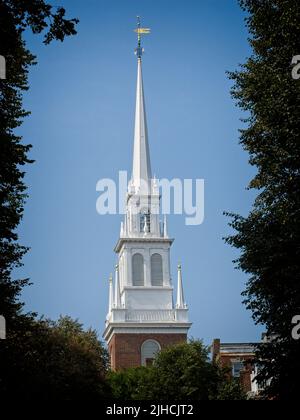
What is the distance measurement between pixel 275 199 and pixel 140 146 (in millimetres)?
69624

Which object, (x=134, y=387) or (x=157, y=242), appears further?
(x=157, y=242)

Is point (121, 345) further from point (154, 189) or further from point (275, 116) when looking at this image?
point (275, 116)

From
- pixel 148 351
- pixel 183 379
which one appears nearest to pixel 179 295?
pixel 148 351

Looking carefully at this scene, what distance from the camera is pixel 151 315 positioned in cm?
9006

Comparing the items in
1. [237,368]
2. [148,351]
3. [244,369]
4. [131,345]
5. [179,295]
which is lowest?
[244,369]

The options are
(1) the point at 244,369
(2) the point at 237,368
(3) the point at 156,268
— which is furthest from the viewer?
(3) the point at 156,268

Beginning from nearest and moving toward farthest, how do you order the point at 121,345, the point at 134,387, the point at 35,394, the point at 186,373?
1. the point at 35,394
2. the point at 186,373
3. the point at 134,387
4. the point at 121,345

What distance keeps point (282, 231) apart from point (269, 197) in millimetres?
2659

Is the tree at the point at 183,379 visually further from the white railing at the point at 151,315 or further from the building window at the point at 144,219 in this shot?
the building window at the point at 144,219

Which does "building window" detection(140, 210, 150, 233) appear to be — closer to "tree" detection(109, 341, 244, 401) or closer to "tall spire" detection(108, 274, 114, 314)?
"tall spire" detection(108, 274, 114, 314)

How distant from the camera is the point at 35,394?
33.7 m

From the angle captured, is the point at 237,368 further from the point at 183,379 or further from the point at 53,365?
the point at 53,365

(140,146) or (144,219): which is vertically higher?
(140,146)
